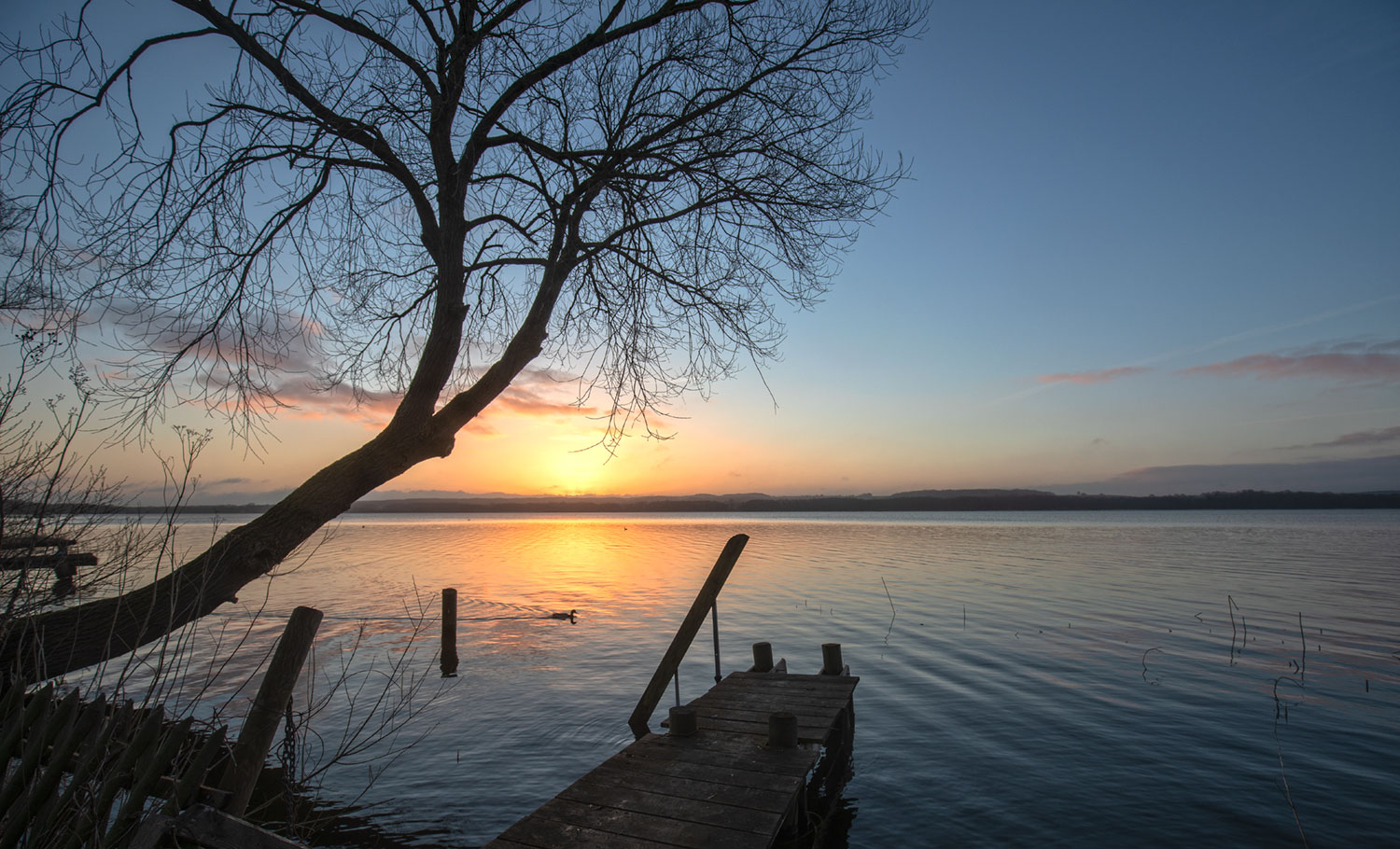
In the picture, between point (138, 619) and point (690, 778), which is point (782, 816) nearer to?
point (690, 778)

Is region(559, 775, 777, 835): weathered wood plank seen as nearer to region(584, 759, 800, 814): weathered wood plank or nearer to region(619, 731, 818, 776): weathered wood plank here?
region(584, 759, 800, 814): weathered wood plank

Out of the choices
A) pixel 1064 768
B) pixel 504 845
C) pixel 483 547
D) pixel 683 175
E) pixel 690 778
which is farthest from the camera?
pixel 483 547

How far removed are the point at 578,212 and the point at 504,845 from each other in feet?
17.8

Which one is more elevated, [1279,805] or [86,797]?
[86,797]

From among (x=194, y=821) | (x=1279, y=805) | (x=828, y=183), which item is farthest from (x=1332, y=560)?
(x=194, y=821)

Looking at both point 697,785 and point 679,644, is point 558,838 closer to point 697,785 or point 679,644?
point 697,785

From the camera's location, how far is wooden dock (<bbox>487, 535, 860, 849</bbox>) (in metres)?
5.33

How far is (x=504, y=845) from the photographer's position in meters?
5.14

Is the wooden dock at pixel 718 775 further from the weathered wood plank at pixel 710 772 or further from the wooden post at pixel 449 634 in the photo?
the wooden post at pixel 449 634

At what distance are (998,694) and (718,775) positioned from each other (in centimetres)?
835

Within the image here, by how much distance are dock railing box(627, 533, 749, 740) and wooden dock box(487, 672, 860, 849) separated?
0.29m

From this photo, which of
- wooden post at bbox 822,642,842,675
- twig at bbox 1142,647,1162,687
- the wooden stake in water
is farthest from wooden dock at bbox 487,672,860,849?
the wooden stake in water

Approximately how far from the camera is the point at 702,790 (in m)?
6.14

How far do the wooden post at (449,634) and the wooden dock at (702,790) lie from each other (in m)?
8.68
